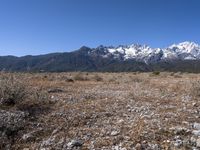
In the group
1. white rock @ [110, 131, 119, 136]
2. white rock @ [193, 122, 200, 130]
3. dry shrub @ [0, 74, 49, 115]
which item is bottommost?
white rock @ [110, 131, 119, 136]

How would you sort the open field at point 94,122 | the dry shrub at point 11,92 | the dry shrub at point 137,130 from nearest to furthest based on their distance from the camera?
1. the open field at point 94,122
2. the dry shrub at point 137,130
3. the dry shrub at point 11,92

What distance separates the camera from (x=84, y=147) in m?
10.1

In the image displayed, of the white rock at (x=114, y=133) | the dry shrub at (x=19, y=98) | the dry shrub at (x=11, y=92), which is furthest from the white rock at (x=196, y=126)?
the dry shrub at (x=11, y=92)

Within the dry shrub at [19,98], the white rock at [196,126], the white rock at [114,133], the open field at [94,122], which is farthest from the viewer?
the dry shrub at [19,98]

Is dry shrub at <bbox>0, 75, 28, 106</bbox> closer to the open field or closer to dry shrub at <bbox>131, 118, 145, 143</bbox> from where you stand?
the open field

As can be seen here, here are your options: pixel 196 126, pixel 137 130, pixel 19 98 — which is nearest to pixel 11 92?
pixel 19 98

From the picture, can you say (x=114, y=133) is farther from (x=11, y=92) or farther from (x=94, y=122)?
(x=11, y=92)

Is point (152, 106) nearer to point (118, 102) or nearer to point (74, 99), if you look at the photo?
point (118, 102)

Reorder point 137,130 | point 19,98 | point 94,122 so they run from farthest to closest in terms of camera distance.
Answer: point 19,98 < point 94,122 < point 137,130

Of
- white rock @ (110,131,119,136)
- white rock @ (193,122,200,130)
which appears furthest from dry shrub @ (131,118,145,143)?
white rock @ (193,122,200,130)

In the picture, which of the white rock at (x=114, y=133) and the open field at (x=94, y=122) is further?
the white rock at (x=114, y=133)

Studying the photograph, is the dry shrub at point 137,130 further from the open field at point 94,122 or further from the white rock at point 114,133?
the white rock at point 114,133

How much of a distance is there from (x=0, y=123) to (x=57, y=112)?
3301 mm

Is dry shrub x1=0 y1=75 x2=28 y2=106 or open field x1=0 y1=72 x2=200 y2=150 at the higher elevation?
dry shrub x1=0 y1=75 x2=28 y2=106
